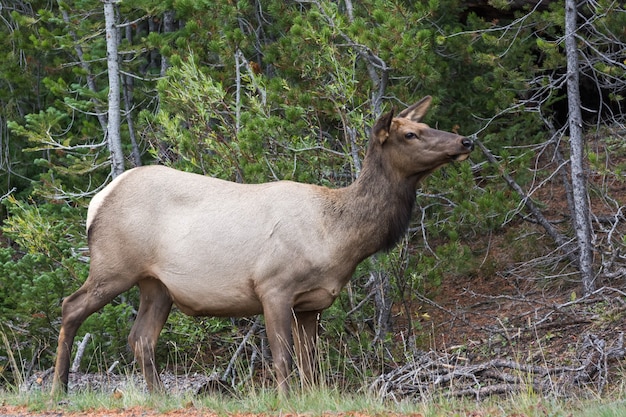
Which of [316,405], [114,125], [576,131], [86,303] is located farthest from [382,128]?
[114,125]

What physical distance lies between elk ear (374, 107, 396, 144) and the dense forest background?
1.55 m

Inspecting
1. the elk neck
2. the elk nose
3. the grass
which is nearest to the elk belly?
the elk neck

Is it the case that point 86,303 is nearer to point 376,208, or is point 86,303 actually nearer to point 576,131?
point 376,208

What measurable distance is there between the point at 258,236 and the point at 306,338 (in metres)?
1.04

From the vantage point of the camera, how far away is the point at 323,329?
10375mm

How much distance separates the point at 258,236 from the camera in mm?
8273

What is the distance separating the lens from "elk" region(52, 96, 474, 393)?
26.7 feet

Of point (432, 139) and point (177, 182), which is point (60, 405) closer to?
point (177, 182)

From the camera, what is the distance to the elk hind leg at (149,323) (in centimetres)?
878

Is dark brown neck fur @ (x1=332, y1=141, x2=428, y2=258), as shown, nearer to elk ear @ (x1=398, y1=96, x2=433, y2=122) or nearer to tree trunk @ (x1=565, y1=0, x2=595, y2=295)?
elk ear @ (x1=398, y1=96, x2=433, y2=122)

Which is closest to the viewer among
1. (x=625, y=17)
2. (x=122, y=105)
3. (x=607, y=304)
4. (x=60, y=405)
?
(x=60, y=405)

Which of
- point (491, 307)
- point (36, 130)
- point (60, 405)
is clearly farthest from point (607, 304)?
point (36, 130)

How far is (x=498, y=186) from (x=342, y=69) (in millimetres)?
3419

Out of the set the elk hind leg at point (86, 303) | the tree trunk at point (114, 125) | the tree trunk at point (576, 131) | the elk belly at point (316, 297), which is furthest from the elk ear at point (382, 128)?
the tree trunk at point (114, 125)
